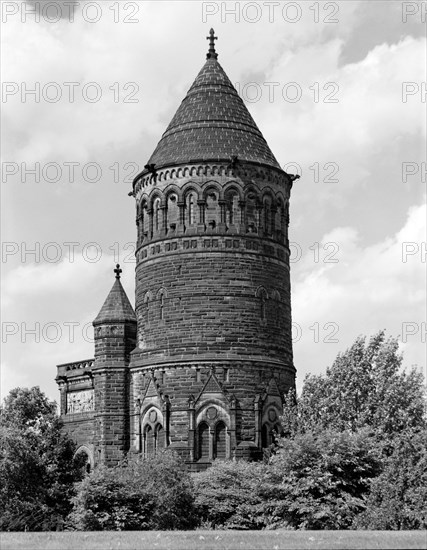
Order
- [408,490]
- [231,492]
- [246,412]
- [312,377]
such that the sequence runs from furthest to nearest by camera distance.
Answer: [312,377] → [246,412] → [231,492] → [408,490]

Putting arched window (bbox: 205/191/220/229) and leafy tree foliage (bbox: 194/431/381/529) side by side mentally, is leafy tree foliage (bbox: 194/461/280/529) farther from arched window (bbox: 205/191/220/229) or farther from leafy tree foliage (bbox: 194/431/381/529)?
arched window (bbox: 205/191/220/229)

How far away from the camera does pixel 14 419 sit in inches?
2405

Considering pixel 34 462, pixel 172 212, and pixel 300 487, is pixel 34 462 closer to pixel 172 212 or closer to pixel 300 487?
pixel 172 212

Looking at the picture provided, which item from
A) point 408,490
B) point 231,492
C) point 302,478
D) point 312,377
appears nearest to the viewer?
point 408,490

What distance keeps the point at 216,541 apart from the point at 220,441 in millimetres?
26111

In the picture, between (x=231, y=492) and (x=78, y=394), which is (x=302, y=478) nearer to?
(x=231, y=492)

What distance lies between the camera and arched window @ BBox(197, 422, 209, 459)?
190ft

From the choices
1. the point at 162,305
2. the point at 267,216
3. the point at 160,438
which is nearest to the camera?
the point at 160,438

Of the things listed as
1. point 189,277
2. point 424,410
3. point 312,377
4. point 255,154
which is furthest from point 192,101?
point 424,410

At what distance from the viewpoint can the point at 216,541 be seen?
104ft

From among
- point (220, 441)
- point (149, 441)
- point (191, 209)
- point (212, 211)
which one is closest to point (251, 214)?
point (212, 211)

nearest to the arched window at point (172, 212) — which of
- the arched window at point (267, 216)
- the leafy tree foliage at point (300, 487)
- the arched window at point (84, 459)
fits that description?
the arched window at point (267, 216)

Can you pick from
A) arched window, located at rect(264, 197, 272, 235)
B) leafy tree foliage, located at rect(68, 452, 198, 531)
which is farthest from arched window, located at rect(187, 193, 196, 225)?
leafy tree foliage, located at rect(68, 452, 198, 531)

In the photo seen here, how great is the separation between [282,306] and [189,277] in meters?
4.97
